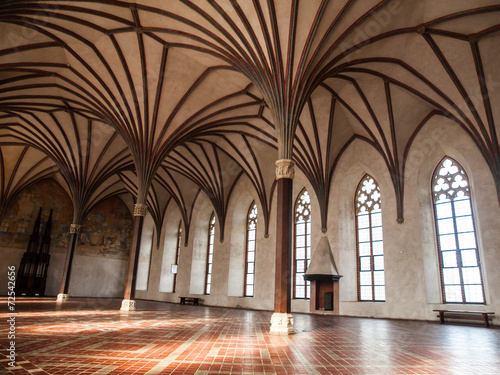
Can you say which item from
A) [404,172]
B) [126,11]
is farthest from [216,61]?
[404,172]

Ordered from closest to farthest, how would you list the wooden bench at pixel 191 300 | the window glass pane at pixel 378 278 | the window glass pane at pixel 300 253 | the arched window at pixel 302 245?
1. the window glass pane at pixel 378 278
2. the arched window at pixel 302 245
3. the window glass pane at pixel 300 253
4. the wooden bench at pixel 191 300

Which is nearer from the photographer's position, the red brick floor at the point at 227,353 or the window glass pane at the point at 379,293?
the red brick floor at the point at 227,353

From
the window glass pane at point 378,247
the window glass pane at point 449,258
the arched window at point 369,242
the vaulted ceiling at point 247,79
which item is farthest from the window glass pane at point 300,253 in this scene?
the window glass pane at point 449,258

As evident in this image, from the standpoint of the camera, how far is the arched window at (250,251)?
23.1 m

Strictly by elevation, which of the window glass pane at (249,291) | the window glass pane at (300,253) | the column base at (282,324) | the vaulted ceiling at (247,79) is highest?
the vaulted ceiling at (247,79)

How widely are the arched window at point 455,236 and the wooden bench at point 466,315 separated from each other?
90 cm

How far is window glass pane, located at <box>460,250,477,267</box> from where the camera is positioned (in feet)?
45.6

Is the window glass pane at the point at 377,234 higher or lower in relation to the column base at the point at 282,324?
higher

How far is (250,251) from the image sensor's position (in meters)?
23.8

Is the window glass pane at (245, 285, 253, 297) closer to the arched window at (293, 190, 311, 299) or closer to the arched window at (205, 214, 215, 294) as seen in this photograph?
the arched window at (205, 214, 215, 294)

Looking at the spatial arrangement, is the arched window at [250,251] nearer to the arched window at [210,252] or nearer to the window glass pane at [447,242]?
the arched window at [210,252]

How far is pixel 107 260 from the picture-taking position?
31.0 meters

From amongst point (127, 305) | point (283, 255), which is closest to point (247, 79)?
point (283, 255)

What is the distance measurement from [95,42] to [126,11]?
243 centimetres
